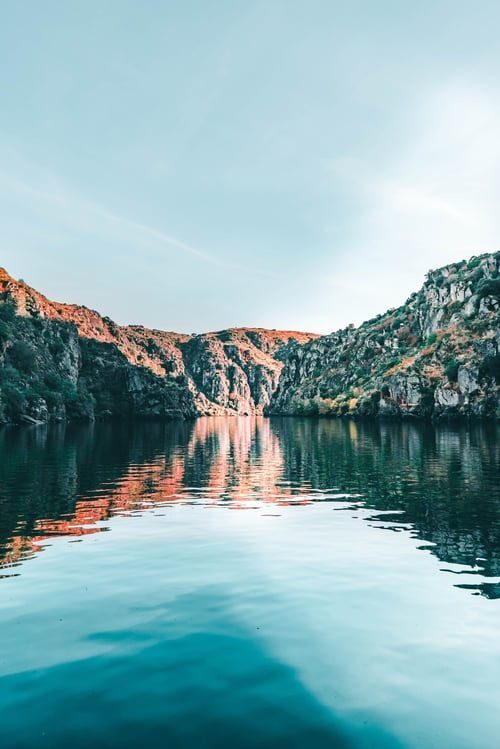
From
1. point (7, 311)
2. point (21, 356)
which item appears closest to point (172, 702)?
point (21, 356)

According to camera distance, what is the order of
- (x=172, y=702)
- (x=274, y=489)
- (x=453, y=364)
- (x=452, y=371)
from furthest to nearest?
1. (x=453, y=364)
2. (x=452, y=371)
3. (x=274, y=489)
4. (x=172, y=702)

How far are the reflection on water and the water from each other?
0.24m

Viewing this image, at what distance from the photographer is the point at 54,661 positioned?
8.87 m

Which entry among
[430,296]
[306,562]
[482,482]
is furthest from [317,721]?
[430,296]

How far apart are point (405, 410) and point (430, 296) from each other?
67.8 metres

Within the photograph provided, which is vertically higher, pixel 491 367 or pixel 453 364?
pixel 453 364

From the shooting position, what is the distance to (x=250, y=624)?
10.7 m

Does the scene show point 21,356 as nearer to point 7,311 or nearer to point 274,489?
point 7,311

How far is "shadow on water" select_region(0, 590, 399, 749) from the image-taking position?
6605mm

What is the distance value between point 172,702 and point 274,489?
24.3m

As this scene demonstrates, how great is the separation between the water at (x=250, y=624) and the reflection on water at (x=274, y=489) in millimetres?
236

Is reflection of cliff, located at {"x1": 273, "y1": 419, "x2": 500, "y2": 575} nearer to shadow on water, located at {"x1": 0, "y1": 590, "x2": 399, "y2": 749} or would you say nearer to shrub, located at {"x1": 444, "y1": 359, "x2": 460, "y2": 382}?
shadow on water, located at {"x1": 0, "y1": 590, "x2": 399, "y2": 749}

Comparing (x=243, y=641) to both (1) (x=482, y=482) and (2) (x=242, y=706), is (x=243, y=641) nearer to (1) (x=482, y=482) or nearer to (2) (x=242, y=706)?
(2) (x=242, y=706)

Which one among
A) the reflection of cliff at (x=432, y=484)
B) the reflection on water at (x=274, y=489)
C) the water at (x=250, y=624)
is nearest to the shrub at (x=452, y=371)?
the reflection of cliff at (x=432, y=484)
